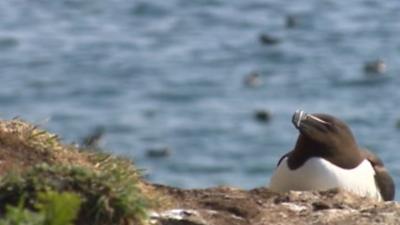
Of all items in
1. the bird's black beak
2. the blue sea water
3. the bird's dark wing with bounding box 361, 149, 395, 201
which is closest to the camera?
the bird's black beak

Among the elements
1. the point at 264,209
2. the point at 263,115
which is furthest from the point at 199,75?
the point at 264,209

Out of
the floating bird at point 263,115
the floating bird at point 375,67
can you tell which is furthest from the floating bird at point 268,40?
the floating bird at point 263,115

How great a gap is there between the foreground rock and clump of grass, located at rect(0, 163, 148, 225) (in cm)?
35

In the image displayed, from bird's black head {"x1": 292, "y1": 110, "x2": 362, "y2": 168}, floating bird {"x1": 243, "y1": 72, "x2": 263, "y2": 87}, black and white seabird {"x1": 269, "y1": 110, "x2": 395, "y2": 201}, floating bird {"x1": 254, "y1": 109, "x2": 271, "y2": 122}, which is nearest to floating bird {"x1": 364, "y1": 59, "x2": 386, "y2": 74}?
floating bird {"x1": 243, "y1": 72, "x2": 263, "y2": 87}

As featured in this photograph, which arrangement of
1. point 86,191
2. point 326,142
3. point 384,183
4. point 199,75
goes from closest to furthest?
point 86,191 → point 326,142 → point 384,183 → point 199,75

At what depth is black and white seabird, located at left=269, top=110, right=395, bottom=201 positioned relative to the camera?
1031cm

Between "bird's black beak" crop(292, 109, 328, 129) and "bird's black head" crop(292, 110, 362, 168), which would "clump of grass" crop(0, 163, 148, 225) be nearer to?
"bird's black beak" crop(292, 109, 328, 129)

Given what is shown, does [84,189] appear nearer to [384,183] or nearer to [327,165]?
[327,165]

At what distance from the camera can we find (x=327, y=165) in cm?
1049

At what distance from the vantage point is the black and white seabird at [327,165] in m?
10.3

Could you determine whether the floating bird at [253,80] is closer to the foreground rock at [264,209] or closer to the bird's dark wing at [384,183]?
the bird's dark wing at [384,183]

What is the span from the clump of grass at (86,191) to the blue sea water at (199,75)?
13.0 m

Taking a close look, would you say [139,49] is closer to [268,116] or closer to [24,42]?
[24,42]

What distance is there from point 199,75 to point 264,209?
59.4ft
